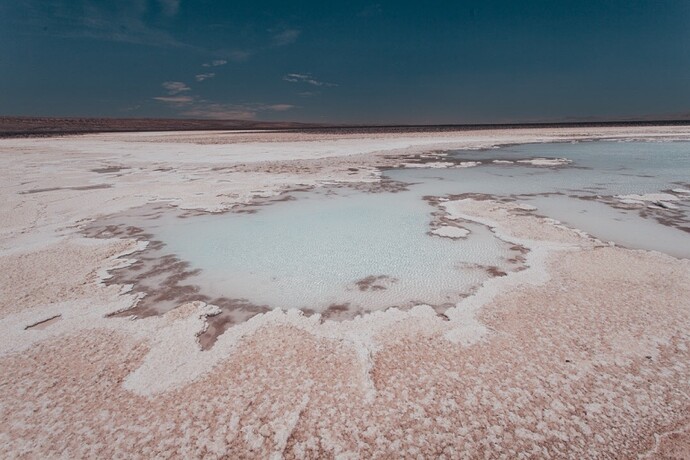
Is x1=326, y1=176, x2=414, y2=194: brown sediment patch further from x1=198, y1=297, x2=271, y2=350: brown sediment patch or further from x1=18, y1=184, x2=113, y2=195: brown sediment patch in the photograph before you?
x1=18, y1=184, x2=113, y2=195: brown sediment patch

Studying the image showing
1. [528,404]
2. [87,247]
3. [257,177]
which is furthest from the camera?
[257,177]

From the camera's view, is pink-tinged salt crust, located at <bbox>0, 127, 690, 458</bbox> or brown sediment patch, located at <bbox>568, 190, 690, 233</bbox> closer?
pink-tinged salt crust, located at <bbox>0, 127, 690, 458</bbox>

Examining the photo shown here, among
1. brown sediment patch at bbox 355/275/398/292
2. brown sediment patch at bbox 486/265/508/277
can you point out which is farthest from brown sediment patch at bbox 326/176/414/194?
brown sediment patch at bbox 355/275/398/292

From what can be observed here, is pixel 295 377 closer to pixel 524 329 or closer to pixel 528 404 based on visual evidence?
pixel 528 404

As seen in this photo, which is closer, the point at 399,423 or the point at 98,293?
the point at 399,423

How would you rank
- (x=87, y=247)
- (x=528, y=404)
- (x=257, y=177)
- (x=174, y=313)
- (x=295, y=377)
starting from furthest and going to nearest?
(x=257, y=177) → (x=87, y=247) → (x=174, y=313) → (x=295, y=377) → (x=528, y=404)

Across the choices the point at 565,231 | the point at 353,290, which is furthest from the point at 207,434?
the point at 565,231
